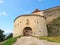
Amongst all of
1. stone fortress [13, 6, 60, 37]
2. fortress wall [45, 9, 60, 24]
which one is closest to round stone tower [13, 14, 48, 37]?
stone fortress [13, 6, 60, 37]

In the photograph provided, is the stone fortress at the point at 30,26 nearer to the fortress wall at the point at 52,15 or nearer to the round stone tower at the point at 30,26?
the round stone tower at the point at 30,26

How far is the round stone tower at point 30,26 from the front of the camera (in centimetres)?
3781

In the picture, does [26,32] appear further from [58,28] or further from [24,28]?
A: [58,28]

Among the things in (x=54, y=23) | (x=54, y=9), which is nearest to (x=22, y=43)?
(x=54, y=23)

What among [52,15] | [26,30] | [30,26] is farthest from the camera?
[52,15]

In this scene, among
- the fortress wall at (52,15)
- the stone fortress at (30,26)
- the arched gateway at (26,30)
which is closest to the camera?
the stone fortress at (30,26)

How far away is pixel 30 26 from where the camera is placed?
3812 cm

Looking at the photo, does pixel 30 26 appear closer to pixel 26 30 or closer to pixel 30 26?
pixel 30 26

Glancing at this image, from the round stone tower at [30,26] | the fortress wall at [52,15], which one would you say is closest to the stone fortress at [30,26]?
the round stone tower at [30,26]

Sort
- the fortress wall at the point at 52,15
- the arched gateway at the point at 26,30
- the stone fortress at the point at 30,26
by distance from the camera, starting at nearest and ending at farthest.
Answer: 1. the stone fortress at the point at 30,26
2. the arched gateway at the point at 26,30
3. the fortress wall at the point at 52,15

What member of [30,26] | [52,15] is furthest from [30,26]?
[52,15]

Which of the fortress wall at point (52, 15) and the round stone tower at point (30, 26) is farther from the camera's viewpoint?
the fortress wall at point (52, 15)

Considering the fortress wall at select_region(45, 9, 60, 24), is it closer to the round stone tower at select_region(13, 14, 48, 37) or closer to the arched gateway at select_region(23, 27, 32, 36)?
the round stone tower at select_region(13, 14, 48, 37)

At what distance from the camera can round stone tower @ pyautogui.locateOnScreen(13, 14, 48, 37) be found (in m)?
37.8
